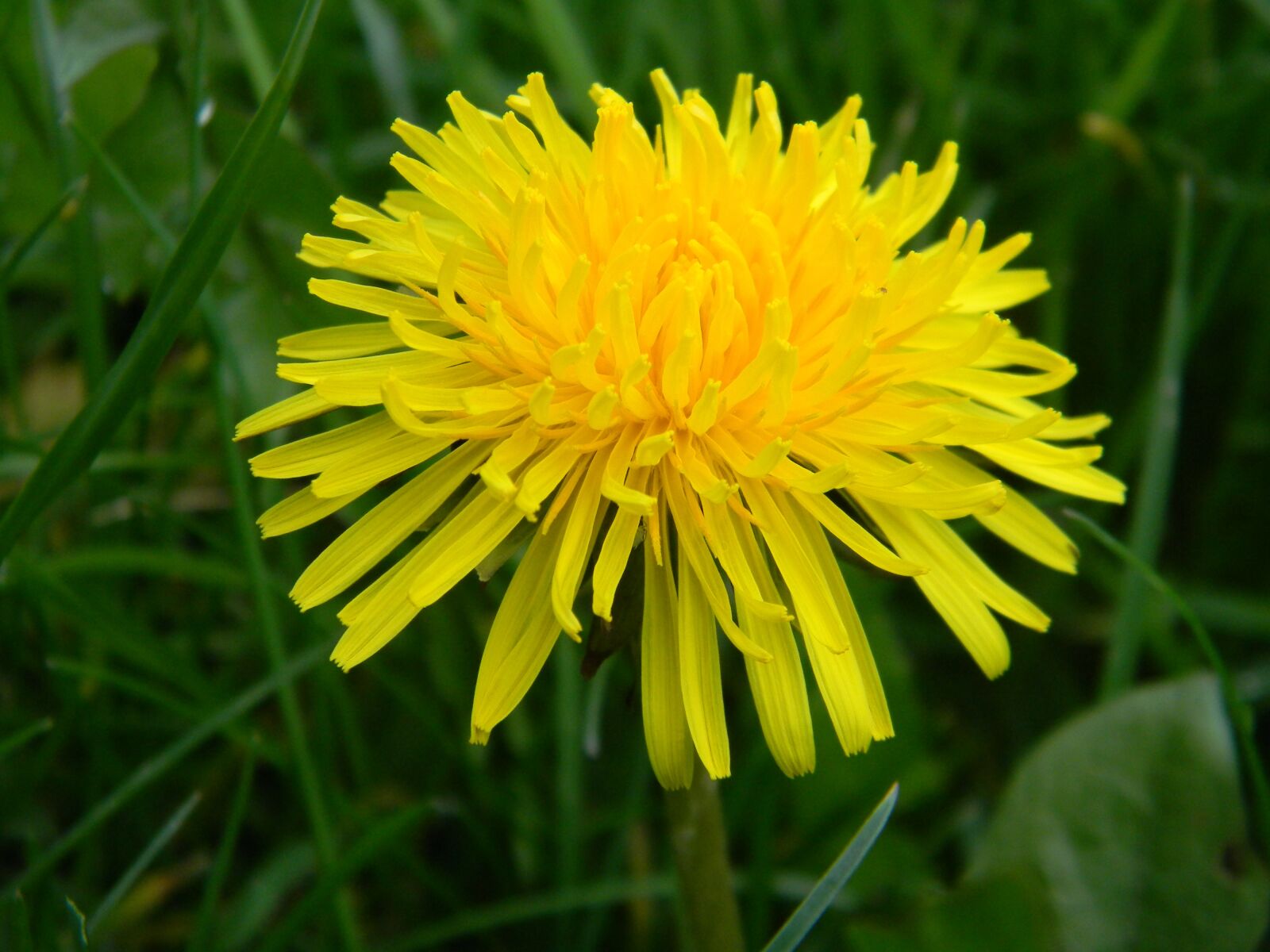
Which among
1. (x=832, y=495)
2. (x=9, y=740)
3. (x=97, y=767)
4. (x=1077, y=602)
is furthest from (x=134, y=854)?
(x=1077, y=602)

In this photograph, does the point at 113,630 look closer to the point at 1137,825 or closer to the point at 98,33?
the point at 98,33

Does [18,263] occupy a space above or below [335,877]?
above

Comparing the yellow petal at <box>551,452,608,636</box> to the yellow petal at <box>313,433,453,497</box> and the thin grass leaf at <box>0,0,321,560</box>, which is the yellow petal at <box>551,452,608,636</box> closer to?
the yellow petal at <box>313,433,453,497</box>

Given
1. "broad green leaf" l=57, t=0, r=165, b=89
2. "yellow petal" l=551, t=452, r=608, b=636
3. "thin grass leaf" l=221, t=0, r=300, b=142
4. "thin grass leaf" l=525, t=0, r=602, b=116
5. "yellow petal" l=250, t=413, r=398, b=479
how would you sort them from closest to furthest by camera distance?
1. "yellow petal" l=551, t=452, r=608, b=636
2. "yellow petal" l=250, t=413, r=398, b=479
3. "broad green leaf" l=57, t=0, r=165, b=89
4. "thin grass leaf" l=221, t=0, r=300, b=142
5. "thin grass leaf" l=525, t=0, r=602, b=116

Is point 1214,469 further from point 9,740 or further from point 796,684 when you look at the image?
point 9,740

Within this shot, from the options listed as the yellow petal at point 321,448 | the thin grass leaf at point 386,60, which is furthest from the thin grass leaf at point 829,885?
the thin grass leaf at point 386,60

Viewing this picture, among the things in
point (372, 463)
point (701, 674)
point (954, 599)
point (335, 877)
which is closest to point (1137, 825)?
point (954, 599)

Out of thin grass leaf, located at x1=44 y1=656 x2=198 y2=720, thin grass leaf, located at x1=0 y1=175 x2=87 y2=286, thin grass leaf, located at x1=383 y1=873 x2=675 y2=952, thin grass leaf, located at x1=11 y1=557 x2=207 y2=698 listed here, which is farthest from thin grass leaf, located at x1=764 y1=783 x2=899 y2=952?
thin grass leaf, located at x1=0 y1=175 x2=87 y2=286
